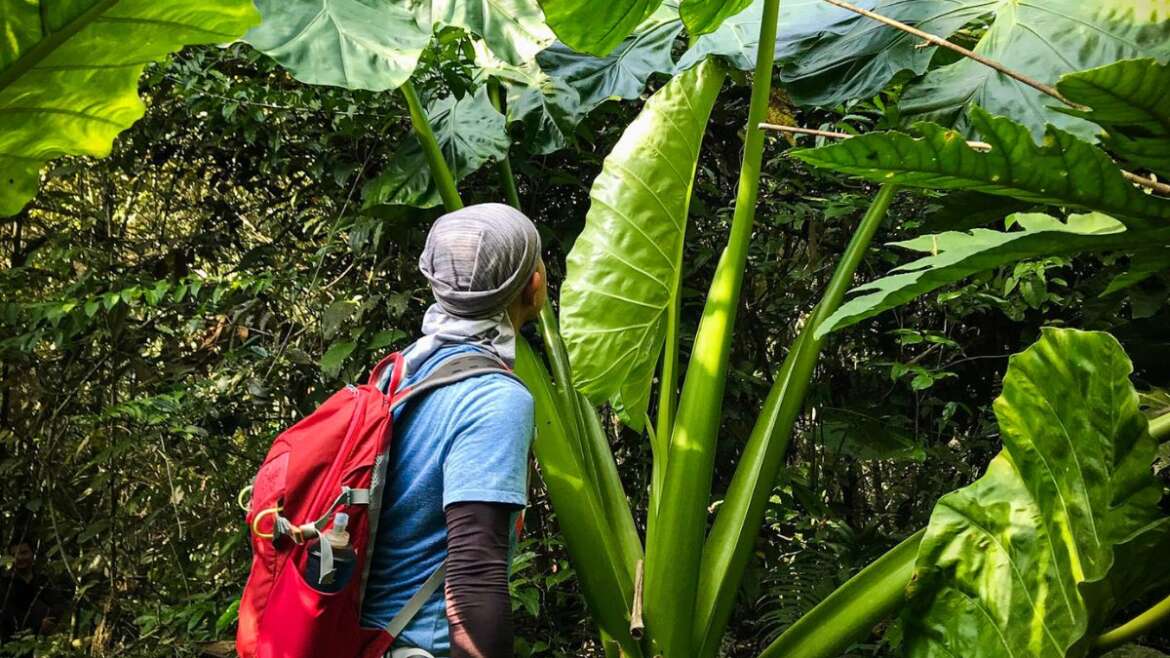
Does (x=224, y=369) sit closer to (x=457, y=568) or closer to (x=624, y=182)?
(x=624, y=182)

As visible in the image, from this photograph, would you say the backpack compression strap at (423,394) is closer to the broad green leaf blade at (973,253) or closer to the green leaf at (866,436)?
the broad green leaf blade at (973,253)

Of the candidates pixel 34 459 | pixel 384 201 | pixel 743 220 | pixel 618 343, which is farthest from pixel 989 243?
pixel 34 459

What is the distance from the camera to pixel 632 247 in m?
1.81

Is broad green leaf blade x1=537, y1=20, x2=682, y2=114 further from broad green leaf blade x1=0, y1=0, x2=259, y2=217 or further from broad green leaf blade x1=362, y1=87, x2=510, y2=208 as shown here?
broad green leaf blade x1=0, y1=0, x2=259, y2=217

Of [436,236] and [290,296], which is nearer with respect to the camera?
[436,236]

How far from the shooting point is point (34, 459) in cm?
279

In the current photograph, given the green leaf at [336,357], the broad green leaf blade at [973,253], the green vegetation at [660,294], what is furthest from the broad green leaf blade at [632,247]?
the broad green leaf blade at [973,253]

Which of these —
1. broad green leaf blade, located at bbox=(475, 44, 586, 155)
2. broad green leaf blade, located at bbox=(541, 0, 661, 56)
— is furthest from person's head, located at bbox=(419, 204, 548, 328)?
broad green leaf blade, located at bbox=(475, 44, 586, 155)

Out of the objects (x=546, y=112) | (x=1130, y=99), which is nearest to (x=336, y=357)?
(x=546, y=112)

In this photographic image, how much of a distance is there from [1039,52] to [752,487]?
2.72ft

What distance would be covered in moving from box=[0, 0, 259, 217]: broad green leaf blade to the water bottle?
1.64ft

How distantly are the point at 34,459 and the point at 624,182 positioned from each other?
1.96 metres

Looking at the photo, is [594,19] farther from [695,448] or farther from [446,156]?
[695,448]

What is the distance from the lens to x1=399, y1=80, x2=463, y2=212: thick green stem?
1.82 metres
